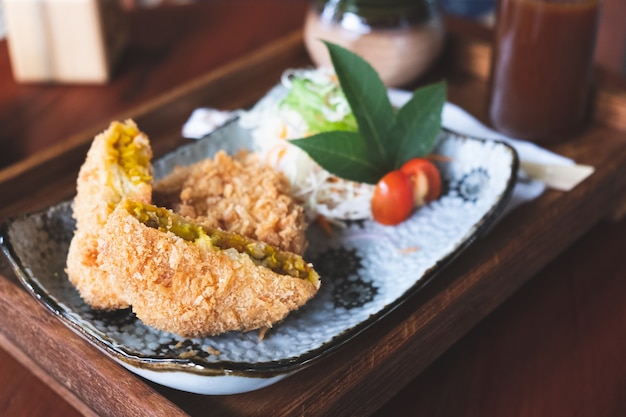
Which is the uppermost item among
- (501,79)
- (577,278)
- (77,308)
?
(501,79)

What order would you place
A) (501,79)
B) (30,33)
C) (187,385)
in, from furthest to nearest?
(30,33)
(501,79)
(187,385)

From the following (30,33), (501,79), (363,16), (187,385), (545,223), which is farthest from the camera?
(30,33)

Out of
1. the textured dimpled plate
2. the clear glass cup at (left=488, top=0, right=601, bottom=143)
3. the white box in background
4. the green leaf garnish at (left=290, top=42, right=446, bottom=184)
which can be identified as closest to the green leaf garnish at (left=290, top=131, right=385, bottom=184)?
the green leaf garnish at (left=290, top=42, right=446, bottom=184)

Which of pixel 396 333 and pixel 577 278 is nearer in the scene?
pixel 396 333

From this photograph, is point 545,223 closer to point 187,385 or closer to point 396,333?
point 396,333

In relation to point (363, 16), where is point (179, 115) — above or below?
below

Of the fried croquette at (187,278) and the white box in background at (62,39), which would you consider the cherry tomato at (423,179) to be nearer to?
the fried croquette at (187,278)

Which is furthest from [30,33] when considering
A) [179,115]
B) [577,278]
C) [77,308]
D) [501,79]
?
[577,278]
